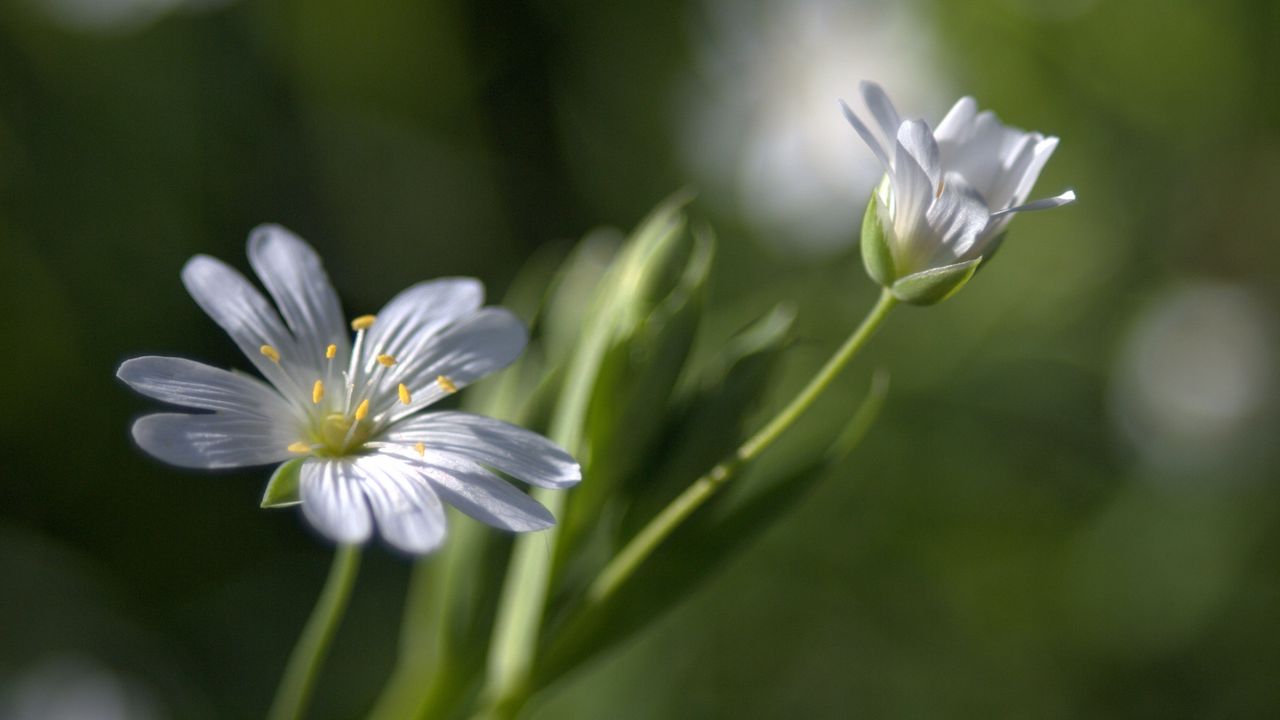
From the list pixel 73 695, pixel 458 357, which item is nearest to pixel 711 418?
pixel 458 357

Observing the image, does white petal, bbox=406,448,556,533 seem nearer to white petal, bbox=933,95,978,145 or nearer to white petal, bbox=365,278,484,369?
white petal, bbox=365,278,484,369

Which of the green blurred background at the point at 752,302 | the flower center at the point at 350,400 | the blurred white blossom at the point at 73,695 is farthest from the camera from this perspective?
the green blurred background at the point at 752,302

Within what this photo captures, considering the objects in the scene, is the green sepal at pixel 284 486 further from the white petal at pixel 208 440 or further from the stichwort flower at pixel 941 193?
the stichwort flower at pixel 941 193

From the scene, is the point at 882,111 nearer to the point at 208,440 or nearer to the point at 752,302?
the point at 208,440

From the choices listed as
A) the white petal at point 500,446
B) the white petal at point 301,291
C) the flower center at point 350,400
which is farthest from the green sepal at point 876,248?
the white petal at point 301,291

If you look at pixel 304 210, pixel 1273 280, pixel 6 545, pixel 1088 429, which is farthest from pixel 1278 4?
pixel 6 545
